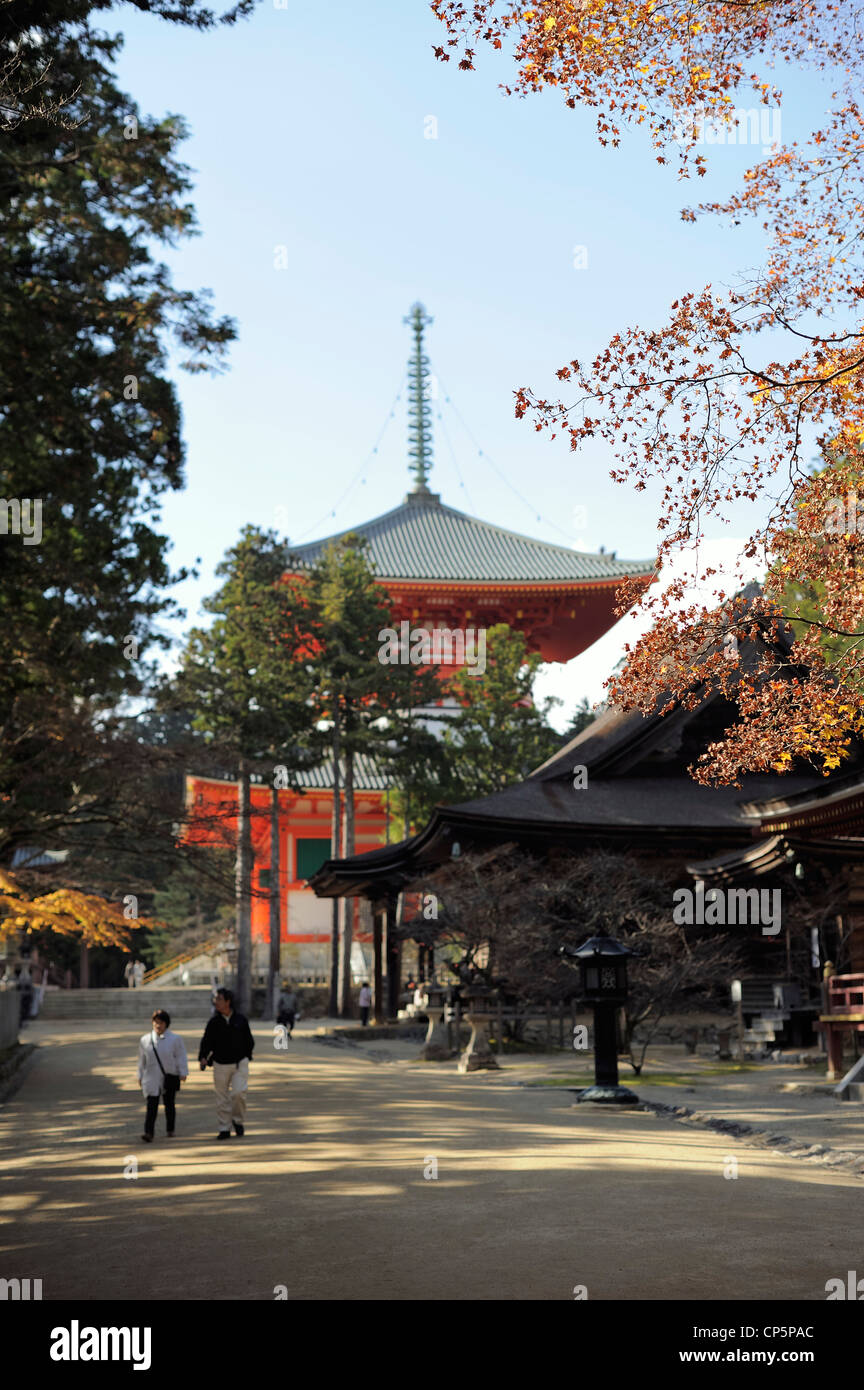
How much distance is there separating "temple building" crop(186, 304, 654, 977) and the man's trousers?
28.6m

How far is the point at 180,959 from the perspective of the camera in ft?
150

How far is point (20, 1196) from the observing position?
8.77 meters

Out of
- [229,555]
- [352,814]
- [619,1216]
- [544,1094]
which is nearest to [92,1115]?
[544,1094]

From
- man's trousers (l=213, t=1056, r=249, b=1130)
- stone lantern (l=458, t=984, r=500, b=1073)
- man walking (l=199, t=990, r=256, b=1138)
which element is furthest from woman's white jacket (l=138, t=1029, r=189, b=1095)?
stone lantern (l=458, t=984, r=500, b=1073)

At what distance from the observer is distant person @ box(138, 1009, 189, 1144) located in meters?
11.9

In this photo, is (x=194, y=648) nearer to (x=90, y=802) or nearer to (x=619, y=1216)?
(x=90, y=802)

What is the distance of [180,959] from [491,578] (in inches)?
683

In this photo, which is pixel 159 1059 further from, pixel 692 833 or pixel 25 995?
pixel 25 995

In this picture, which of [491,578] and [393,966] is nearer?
[393,966]

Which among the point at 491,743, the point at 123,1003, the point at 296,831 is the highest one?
the point at 491,743

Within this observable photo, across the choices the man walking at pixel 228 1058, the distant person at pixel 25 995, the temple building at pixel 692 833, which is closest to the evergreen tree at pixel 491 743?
the temple building at pixel 692 833

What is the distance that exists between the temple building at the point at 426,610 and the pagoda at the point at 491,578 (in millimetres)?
38

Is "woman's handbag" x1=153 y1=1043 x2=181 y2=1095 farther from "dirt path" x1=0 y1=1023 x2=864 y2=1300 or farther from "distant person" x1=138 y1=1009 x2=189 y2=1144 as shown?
"dirt path" x1=0 y1=1023 x2=864 y2=1300

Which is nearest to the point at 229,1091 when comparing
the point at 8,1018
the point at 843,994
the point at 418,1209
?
the point at 418,1209
